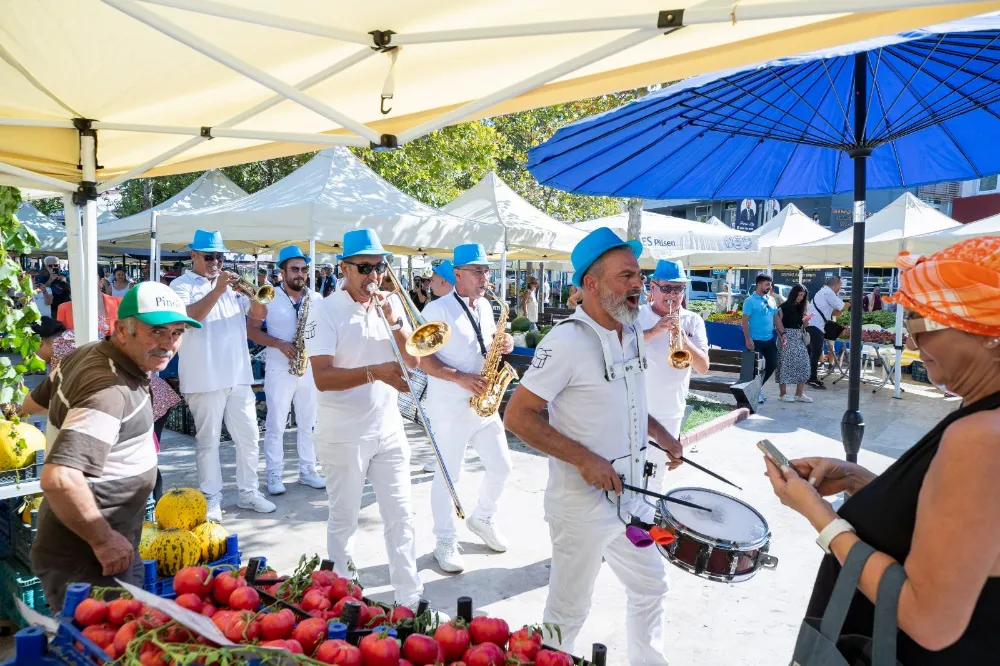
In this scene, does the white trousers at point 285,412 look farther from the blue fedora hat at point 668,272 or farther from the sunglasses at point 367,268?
the blue fedora hat at point 668,272

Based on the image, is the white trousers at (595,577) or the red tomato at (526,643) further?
the white trousers at (595,577)

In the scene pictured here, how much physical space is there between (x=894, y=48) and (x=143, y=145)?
491cm

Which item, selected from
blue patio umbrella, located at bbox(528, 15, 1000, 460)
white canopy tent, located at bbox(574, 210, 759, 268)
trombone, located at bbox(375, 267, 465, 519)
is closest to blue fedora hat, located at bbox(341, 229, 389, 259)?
trombone, located at bbox(375, 267, 465, 519)

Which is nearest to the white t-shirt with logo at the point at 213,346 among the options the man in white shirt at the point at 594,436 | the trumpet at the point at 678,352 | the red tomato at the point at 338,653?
the man in white shirt at the point at 594,436

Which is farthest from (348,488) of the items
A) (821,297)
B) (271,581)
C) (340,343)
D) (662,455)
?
(821,297)

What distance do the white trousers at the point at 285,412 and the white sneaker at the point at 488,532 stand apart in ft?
7.15

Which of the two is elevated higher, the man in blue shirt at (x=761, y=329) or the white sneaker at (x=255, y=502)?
the man in blue shirt at (x=761, y=329)

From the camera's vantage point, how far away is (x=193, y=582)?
219 centimetres

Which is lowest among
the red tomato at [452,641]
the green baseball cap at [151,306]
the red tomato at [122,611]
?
the red tomato at [452,641]

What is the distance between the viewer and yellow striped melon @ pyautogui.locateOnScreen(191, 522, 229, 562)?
9.82ft

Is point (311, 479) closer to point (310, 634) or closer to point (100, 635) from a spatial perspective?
point (100, 635)

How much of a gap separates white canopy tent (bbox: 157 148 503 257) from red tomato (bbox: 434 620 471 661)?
710 centimetres

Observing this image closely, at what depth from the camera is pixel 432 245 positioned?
9.38 metres

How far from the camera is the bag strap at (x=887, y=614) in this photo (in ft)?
5.13
